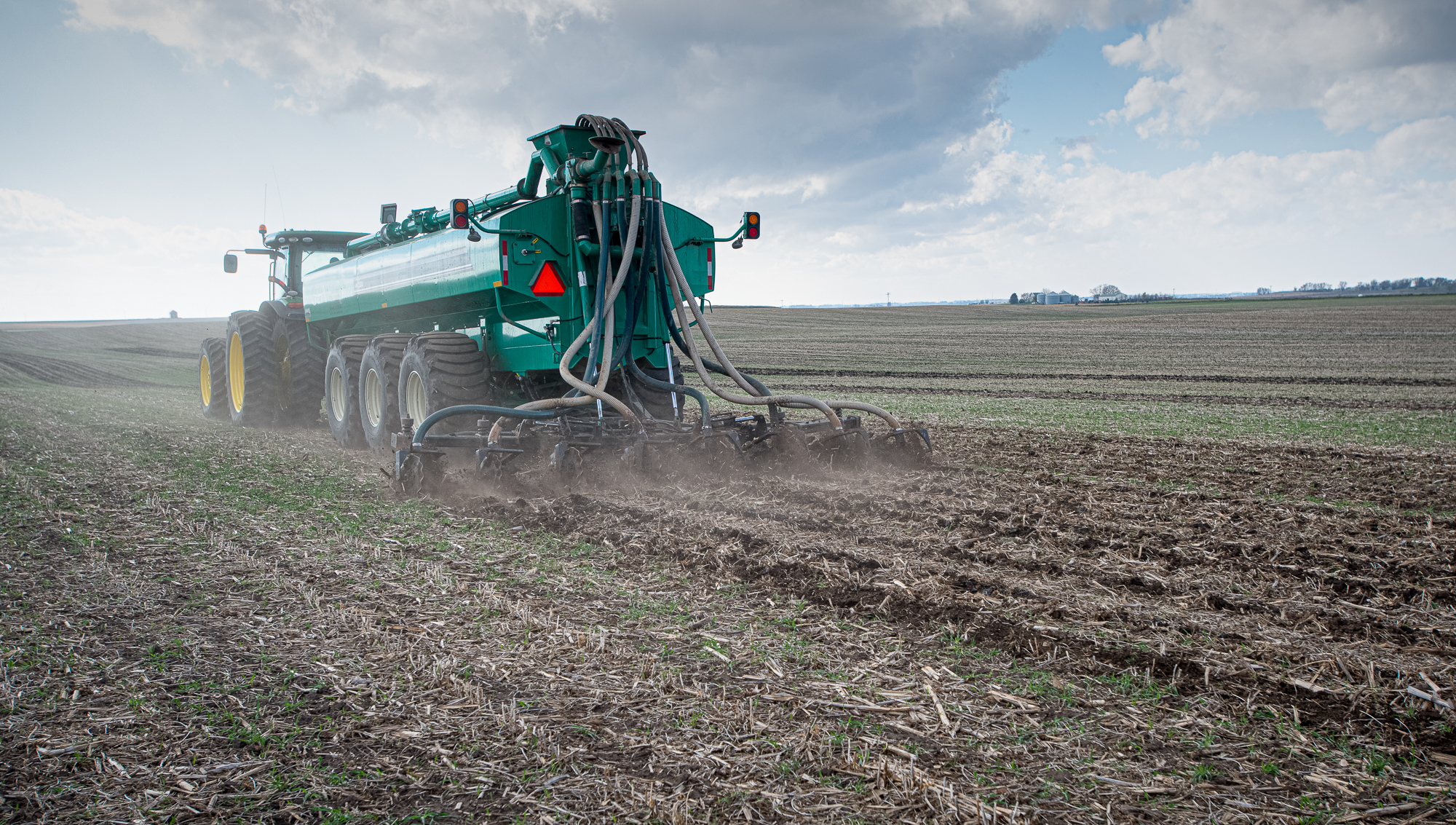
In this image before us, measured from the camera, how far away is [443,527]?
19.2ft

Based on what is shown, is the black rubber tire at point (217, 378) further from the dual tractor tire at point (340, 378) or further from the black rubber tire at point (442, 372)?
the black rubber tire at point (442, 372)

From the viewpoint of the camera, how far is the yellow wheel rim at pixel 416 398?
28.7 feet

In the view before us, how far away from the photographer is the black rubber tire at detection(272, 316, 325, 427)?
Answer: 12.6 meters

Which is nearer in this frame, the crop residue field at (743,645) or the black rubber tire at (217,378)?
the crop residue field at (743,645)

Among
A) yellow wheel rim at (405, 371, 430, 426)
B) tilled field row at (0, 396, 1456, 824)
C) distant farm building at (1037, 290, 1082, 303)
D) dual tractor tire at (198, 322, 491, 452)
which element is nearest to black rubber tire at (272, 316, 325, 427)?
dual tractor tire at (198, 322, 491, 452)

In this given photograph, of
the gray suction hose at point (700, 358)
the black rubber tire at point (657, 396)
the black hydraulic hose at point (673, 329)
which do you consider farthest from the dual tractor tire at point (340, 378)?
the gray suction hose at point (700, 358)

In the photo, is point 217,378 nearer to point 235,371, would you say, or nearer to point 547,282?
point 235,371

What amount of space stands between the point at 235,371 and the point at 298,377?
1.61 metres

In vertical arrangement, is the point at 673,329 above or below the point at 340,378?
above

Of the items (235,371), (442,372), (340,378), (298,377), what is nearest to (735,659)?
(442,372)

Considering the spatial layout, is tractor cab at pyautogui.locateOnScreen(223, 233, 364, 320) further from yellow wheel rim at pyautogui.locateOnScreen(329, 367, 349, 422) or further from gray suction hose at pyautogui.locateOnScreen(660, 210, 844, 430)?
gray suction hose at pyautogui.locateOnScreen(660, 210, 844, 430)

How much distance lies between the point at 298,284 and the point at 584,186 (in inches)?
311

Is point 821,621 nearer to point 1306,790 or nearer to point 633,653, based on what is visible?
point 633,653

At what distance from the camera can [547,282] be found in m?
7.85
